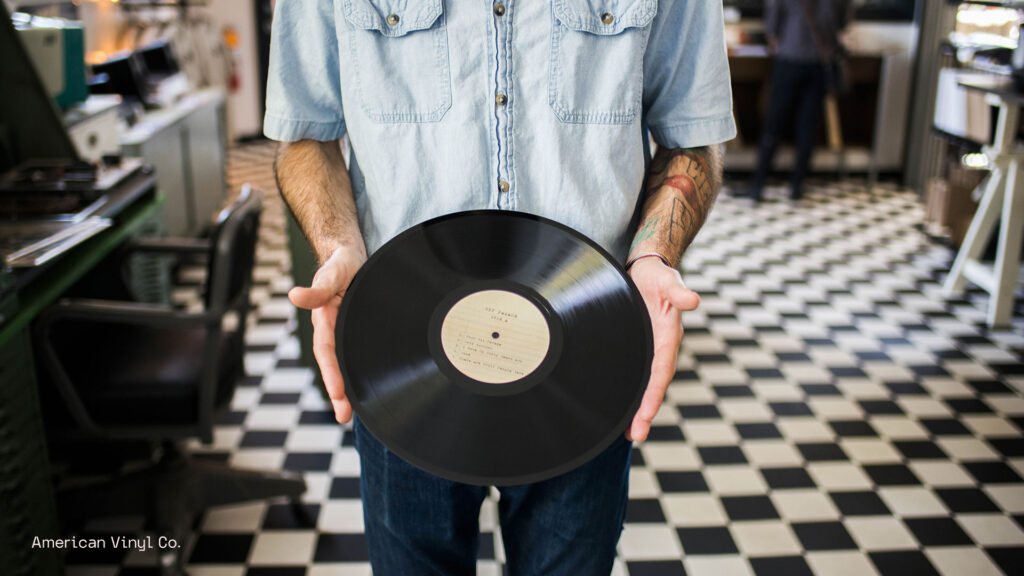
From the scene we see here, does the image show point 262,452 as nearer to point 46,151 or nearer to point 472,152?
point 46,151

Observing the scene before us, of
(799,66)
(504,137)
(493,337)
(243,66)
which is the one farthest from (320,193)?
(243,66)

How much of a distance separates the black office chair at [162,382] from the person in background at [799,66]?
197 inches

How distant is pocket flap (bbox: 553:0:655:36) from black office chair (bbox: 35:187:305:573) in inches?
52.9

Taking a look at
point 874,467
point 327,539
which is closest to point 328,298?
point 327,539

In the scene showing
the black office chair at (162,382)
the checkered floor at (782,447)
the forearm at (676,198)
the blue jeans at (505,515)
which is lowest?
the checkered floor at (782,447)

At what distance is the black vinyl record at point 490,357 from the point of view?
866 mm

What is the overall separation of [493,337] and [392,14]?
1.39 feet

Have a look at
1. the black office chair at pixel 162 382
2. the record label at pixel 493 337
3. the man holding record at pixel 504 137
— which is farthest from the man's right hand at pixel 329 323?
the black office chair at pixel 162 382

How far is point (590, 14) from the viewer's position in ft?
3.27

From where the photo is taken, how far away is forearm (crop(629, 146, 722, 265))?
41.3 inches

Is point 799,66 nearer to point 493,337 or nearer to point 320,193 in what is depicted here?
point 320,193

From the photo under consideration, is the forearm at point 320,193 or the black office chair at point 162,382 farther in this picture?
the black office chair at point 162,382

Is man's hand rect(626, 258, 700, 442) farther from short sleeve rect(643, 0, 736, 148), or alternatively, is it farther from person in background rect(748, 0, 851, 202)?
person in background rect(748, 0, 851, 202)

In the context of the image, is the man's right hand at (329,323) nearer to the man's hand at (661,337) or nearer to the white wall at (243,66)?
the man's hand at (661,337)
